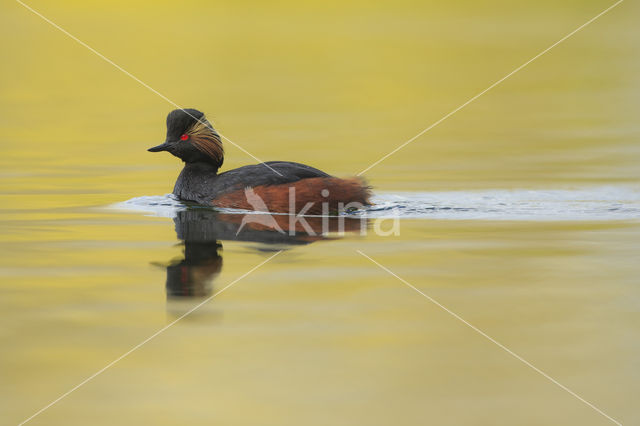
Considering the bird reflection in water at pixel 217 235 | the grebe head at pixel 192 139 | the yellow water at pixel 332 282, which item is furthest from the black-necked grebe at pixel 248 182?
the yellow water at pixel 332 282

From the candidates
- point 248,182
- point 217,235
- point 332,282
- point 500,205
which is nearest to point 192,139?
point 248,182

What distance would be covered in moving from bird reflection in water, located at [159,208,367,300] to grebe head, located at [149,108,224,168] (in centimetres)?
75

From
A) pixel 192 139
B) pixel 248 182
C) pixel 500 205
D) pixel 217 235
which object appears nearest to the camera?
pixel 217 235

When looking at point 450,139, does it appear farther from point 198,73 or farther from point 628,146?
point 198,73

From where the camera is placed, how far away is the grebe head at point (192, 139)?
10438 mm

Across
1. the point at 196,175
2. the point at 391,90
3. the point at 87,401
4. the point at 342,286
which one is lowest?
the point at 87,401

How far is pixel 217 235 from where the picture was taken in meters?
8.46

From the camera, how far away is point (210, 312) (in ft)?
19.8

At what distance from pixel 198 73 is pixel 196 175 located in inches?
522

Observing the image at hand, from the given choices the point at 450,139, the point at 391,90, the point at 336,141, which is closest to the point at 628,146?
the point at 450,139

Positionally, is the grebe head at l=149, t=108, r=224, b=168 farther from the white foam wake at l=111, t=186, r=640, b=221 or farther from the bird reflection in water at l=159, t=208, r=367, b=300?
the bird reflection in water at l=159, t=208, r=367, b=300

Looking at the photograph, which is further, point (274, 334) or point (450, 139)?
point (450, 139)

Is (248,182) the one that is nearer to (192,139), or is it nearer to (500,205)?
(192,139)

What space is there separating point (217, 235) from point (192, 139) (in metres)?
2.32
